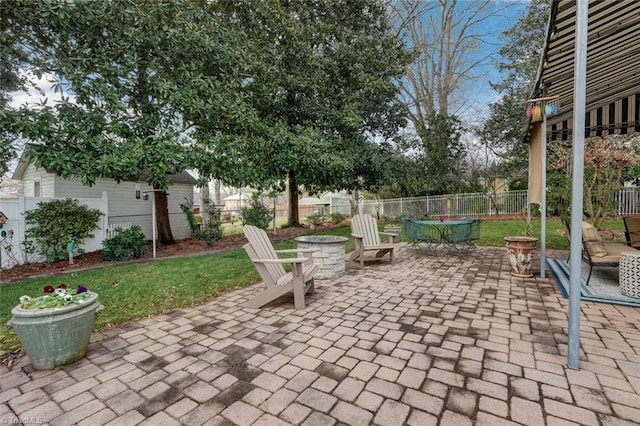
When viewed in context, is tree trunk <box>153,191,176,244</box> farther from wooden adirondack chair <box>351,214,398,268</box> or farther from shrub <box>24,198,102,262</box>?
wooden adirondack chair <box>351,214,398,268</box>

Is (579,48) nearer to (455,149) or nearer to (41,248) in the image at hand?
(41,248)

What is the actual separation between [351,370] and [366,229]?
3986mm

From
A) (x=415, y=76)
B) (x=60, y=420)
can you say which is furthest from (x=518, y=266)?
(x=415, y=76)

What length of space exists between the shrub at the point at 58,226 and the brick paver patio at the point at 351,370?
5.10 meters

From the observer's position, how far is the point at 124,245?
723 cm

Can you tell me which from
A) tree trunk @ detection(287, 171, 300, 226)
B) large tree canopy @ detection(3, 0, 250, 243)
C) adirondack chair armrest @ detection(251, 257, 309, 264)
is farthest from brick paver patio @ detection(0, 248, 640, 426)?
tree trunk @ detection(287, 171, 300, 226)

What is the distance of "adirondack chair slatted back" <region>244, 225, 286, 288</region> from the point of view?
375 centimetres

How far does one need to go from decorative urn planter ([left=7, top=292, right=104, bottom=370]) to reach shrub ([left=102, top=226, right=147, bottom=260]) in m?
5.17

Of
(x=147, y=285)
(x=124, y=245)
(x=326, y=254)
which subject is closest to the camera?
(x=147, y=285)

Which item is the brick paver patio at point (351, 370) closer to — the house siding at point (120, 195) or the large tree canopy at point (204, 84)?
the large tree canopy at point (204, 84)

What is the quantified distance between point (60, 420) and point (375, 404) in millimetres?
1948

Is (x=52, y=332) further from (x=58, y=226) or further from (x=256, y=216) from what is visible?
(x=256, y=216)

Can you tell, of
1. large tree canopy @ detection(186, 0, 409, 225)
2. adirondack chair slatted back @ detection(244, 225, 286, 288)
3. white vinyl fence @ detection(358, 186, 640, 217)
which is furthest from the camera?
white vinyl fence @ detection(358, 186, 640, 217)

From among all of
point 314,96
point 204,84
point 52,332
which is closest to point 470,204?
point 314,96
